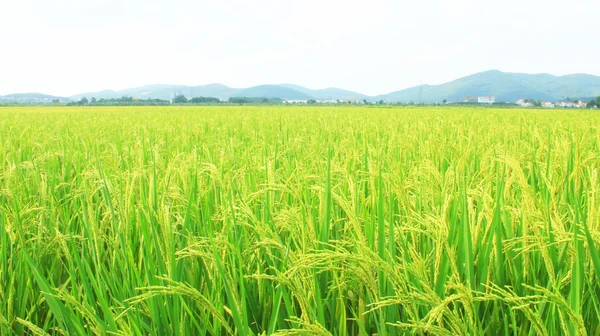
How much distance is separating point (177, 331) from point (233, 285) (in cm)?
19

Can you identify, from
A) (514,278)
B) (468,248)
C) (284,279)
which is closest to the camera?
(284,279)

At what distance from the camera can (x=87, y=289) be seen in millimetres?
1148

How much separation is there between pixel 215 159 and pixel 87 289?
1.82 m

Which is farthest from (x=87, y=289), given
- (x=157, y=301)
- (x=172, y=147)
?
(x=172, y=147)

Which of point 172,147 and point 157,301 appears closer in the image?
point 157,301

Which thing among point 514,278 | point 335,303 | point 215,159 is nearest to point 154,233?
point 335,303

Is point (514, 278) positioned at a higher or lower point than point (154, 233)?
lower

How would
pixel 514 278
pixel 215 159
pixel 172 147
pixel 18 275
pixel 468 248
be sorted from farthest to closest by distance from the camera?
1. pixel 172 147
2. pixel 215 159
3. pixel 18 275
4. pixel 514 278
5. pixel 468 248

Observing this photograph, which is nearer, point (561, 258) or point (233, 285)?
point (233, 285)

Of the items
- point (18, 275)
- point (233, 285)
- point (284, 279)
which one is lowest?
point (18, 275)

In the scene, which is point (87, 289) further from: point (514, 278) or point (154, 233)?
point (514, 278)

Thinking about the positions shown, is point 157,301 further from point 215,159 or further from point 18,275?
point 215,159

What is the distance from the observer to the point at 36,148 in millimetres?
4371

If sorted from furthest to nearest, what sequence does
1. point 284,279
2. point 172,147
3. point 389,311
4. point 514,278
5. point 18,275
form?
1. point 172,147
2. point 18,275
3. point 514,278
4. point 389,311
5. point 284,279
